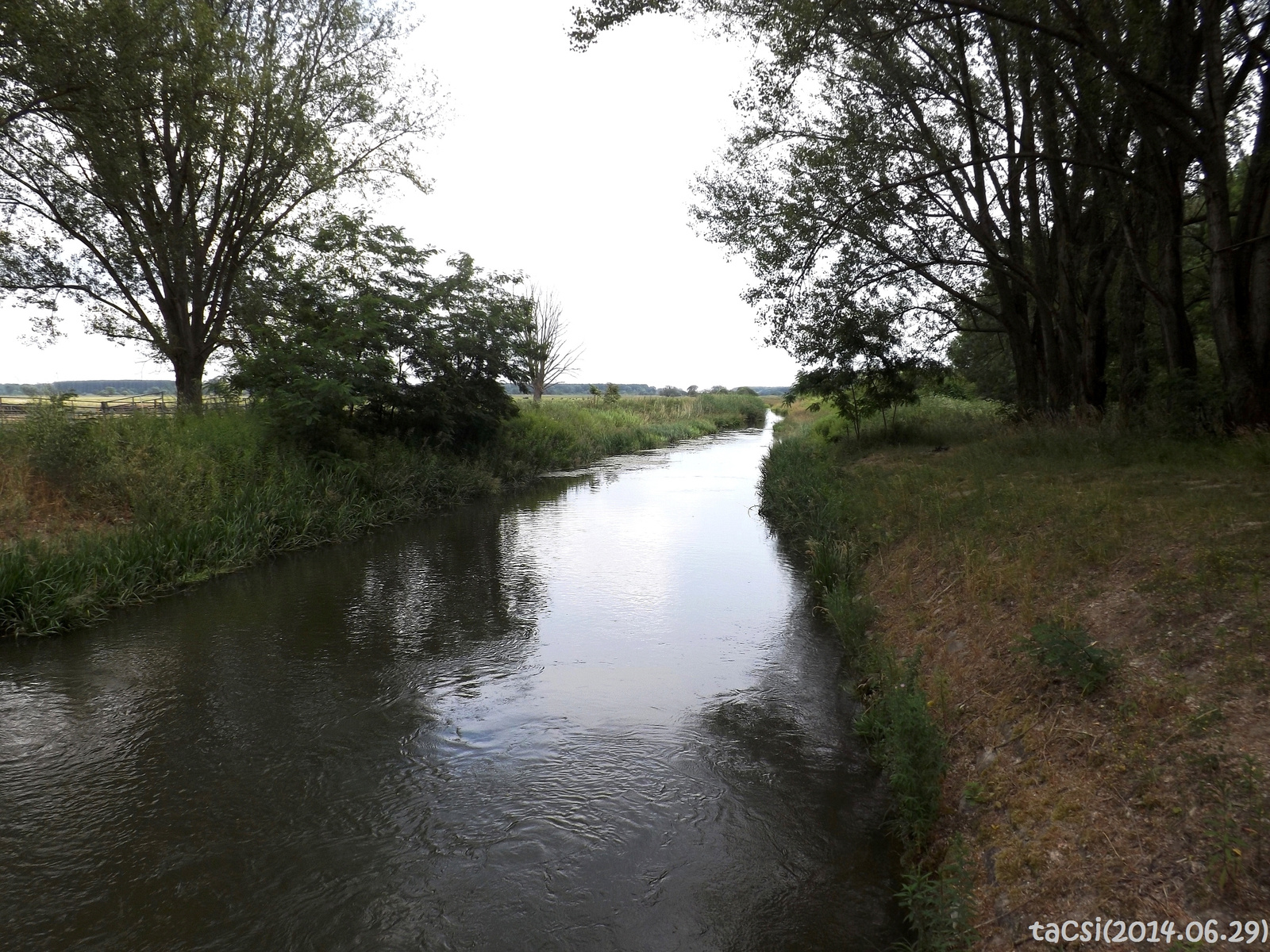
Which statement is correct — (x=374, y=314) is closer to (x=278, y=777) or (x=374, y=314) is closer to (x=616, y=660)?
(x=616, y=660)

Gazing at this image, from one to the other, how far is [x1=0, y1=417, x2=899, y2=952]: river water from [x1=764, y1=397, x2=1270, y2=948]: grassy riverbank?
60cm

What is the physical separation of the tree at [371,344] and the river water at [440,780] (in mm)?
6263

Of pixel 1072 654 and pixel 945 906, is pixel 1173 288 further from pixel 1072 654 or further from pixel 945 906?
pixel 945 906

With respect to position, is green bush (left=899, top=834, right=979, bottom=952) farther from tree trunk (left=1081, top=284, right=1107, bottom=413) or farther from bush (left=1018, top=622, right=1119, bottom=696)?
tree trunk (left=1081, top=284, right=1107, bottom=413)

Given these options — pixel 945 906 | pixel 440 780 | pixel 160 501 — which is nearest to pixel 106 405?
pixel 160 501

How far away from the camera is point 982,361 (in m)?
27.1

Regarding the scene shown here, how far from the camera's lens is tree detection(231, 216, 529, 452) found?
15.3 metres

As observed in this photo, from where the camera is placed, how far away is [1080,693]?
4.19 metres

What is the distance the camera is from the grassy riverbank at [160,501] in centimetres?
904

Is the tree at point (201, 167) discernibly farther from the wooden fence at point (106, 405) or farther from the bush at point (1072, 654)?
the bush at point (1072, 654)

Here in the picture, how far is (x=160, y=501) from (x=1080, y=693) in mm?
12054

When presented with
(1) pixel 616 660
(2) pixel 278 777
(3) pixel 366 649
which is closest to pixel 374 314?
(3) pixel 366 649

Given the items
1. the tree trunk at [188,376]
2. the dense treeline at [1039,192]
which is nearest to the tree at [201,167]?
the tree trunk at [188,376]

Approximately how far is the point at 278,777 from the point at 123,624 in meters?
5.03
